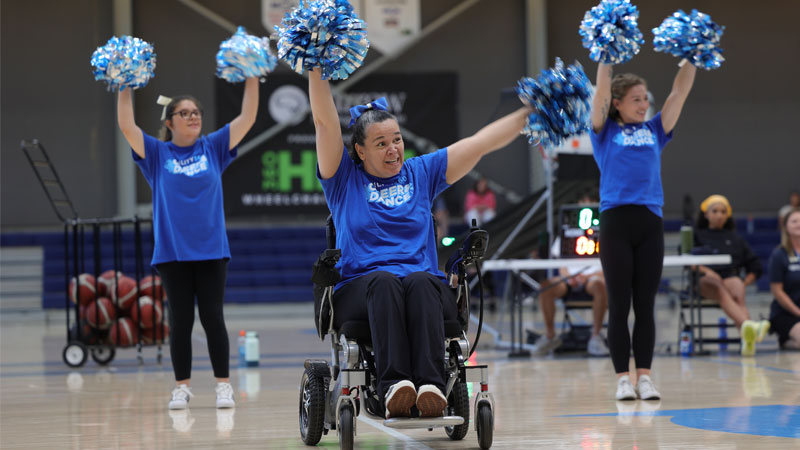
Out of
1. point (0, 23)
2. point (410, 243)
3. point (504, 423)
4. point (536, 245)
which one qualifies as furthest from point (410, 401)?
point (0, 23)

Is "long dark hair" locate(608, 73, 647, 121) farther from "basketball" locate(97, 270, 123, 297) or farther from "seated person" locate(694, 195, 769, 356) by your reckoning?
"basketball" locate(97, 270, 123, 297)

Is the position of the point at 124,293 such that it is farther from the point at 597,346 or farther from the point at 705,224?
the point at 705,224

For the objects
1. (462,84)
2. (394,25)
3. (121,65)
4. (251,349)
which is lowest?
(251,349)

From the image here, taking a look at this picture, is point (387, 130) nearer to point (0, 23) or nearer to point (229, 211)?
point (229, 211)

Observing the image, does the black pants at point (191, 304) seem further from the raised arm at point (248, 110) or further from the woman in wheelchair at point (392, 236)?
the woman in wheelchair at point (392, 236)

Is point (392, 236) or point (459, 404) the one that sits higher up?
point (392, 236)

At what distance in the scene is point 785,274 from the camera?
23.8 feet

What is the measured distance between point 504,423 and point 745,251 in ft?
14.2

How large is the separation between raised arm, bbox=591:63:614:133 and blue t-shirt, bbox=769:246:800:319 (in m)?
3.31

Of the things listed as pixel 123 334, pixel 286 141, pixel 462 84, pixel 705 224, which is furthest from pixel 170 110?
pixel 462 84

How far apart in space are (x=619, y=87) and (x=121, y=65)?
2.27 meters

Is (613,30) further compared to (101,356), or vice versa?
(101,356)

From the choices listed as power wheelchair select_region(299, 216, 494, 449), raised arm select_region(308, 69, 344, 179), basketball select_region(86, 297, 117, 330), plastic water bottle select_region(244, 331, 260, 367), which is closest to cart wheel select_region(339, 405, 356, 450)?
power wheelchair select_region(299, 216, 494, 449)

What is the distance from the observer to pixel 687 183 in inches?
667
